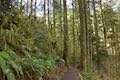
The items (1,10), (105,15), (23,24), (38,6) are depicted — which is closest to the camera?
(1,10)

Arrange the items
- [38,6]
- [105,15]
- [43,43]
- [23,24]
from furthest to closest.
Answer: [105,15] → [38,6] → [43,43] → [23,24]

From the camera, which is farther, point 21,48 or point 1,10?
point 1,10

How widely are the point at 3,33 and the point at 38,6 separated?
2426 cm

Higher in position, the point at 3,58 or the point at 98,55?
the point at 3,58

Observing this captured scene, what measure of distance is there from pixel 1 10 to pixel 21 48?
187 centimetres

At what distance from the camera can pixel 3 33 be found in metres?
7.81

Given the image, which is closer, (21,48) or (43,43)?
(21,48)

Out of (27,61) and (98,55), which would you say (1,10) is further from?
(98,55)

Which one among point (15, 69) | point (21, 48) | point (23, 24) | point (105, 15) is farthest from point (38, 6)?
Result: point (15, 69)

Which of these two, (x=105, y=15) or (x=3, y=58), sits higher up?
(x=105, y=15)

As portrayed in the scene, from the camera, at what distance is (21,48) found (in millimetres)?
8312

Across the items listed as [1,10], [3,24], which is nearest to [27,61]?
[3,24]

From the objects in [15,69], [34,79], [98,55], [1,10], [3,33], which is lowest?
[98,55]

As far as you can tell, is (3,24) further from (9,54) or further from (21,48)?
(9,54)
